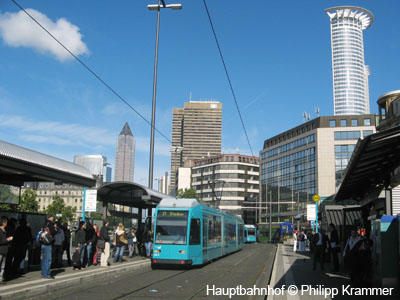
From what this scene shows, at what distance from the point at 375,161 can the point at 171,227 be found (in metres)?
8.99

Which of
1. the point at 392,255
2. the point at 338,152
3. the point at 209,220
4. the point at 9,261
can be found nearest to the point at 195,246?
the point at 209,220

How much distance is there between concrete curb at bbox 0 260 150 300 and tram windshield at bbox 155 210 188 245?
3.08 meters

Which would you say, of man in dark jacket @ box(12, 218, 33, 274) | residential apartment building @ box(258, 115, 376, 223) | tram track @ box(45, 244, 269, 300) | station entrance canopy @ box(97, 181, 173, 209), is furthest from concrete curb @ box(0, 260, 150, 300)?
residential apartment building @ box(258, 115, 376, 223)

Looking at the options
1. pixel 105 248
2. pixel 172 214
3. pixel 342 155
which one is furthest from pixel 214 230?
pixel 342 155

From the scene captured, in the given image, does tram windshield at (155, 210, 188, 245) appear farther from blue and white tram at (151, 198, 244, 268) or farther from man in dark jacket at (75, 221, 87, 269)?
man in dark jacket at (75, 221, 87, 269)

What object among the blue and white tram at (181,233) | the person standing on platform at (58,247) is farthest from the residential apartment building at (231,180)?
the person standing on platform at (58,247)

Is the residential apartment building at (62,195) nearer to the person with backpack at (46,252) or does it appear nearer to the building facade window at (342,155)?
the building facade window at (342,155)

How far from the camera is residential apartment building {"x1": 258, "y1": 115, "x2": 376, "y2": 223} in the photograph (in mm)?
89000

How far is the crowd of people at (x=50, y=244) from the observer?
12.0 m

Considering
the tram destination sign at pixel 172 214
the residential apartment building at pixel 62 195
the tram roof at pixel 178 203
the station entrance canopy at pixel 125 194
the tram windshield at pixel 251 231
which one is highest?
the residential apartment building at pixel 62 195

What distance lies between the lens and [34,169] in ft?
43.3

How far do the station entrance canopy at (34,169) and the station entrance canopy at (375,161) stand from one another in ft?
29.5

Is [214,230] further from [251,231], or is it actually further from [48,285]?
[251,231]

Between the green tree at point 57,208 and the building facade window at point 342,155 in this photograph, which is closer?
the green tree at point 57,208
